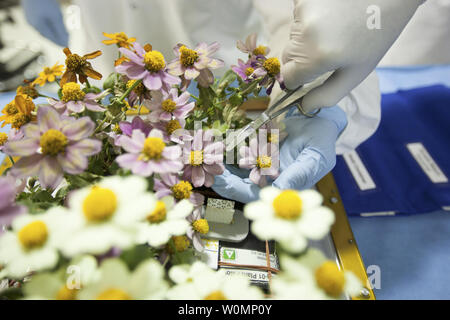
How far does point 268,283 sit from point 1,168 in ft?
1.69

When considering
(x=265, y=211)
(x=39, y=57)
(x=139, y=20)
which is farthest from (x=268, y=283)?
(x=39, y=57)

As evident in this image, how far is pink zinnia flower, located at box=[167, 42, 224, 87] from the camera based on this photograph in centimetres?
Answer: 36

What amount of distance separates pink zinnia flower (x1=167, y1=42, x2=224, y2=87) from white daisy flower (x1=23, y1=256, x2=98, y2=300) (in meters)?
0.24

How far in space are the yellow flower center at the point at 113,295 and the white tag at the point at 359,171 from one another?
644mm

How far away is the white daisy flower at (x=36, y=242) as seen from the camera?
18cm

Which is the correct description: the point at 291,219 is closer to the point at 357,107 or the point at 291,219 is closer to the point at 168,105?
the point at 168,105

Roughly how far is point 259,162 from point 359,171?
450mm

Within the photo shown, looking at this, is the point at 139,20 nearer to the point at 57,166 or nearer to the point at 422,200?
the point at 57,166

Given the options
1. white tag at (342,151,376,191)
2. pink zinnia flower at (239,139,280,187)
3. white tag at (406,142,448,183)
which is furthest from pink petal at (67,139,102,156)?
white tag at (406,142,448,183)

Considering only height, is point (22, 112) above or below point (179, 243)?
above

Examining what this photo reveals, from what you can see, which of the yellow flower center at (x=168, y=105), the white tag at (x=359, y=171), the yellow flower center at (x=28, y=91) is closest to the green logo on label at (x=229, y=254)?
the yellow flower center at (x=168, y=105)

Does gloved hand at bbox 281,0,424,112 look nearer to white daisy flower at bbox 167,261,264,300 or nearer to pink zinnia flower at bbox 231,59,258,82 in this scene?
pink zinnia flower at bbox 231,59,258,82

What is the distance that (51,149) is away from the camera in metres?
0.23

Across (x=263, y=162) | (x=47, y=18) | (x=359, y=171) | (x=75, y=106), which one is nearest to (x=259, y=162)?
(x=263, y=162)
